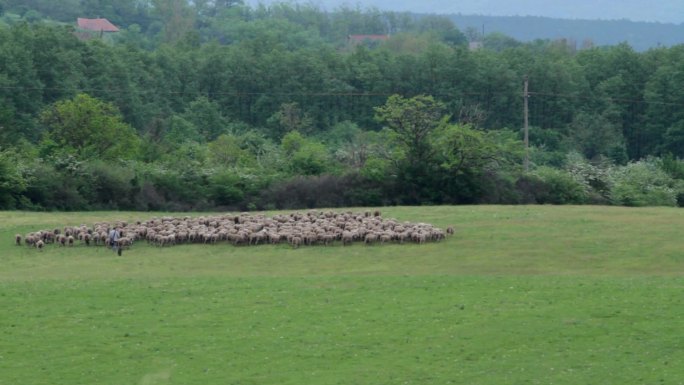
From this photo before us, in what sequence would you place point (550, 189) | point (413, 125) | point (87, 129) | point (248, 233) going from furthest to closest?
point (87, 129) < point (550, 189) < point (413, 125) < point (248, 233)

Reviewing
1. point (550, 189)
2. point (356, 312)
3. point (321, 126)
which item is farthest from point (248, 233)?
point (321, 126)

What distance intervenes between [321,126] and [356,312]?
99077 millimetres

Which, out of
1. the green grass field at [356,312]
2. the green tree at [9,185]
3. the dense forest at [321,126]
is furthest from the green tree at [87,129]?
the green grass field at [356,312]

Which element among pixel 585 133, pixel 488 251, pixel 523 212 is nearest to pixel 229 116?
pixel 585 133

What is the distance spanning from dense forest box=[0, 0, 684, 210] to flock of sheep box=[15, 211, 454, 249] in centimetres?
1480

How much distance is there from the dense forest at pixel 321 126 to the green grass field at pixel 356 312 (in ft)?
64.6

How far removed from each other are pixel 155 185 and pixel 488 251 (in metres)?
28.7

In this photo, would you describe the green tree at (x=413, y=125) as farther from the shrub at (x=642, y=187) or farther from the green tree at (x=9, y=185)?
the green tree at (x=9, y=185)

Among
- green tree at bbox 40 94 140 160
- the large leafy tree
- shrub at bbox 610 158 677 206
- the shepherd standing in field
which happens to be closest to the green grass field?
the shepherd standing in field

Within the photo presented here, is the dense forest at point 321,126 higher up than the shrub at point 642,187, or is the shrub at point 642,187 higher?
the dense forest at point 321,126

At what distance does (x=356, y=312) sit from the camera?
3397cm

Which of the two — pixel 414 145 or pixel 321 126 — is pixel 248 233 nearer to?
pixel 414 145

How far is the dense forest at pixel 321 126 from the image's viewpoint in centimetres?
6825

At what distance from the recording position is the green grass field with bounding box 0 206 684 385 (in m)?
28.8
